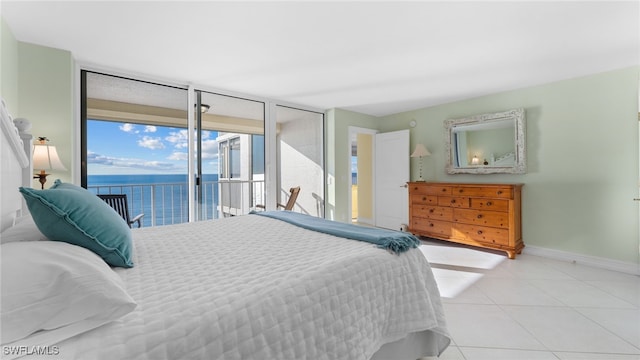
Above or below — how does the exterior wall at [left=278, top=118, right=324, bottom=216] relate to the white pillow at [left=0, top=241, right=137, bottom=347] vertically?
above

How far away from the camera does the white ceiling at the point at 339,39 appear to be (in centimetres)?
208

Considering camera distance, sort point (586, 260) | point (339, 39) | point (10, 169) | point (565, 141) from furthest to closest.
Result: point (565, 141) → point (586, 260) → point (339, 39) → point (10, 169)

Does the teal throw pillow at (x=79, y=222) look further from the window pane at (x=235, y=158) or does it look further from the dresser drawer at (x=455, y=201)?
the window pane at (x=235, y=158)

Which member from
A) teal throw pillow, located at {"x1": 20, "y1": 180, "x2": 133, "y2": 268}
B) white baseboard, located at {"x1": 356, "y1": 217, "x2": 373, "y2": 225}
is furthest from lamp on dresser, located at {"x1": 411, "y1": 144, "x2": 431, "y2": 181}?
teal throw pillow, located at {"x1": 20, "y1": 180, "x2": 133, "y2": 268}

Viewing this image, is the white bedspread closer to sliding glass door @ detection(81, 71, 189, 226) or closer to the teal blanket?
the teal blanket

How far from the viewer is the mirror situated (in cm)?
398

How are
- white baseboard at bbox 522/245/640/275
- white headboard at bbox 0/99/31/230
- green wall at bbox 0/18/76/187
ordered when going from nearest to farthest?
1. white headboard at bbox 0/99/31/230
2. green wall at bbox 0/18/76/187
3. white baseboard at bbox 522/245/640/275

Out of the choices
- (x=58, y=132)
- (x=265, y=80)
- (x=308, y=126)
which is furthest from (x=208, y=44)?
(x=308, y=126)

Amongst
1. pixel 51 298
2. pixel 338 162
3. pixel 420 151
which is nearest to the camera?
pixel 51 298

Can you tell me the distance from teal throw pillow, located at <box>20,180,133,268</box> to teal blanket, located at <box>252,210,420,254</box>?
114 centimetres

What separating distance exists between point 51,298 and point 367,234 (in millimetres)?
1439

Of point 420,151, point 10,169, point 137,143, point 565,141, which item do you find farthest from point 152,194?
point 565,141

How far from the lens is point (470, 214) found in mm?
4059

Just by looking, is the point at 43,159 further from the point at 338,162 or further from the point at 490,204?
the point at 490,204
